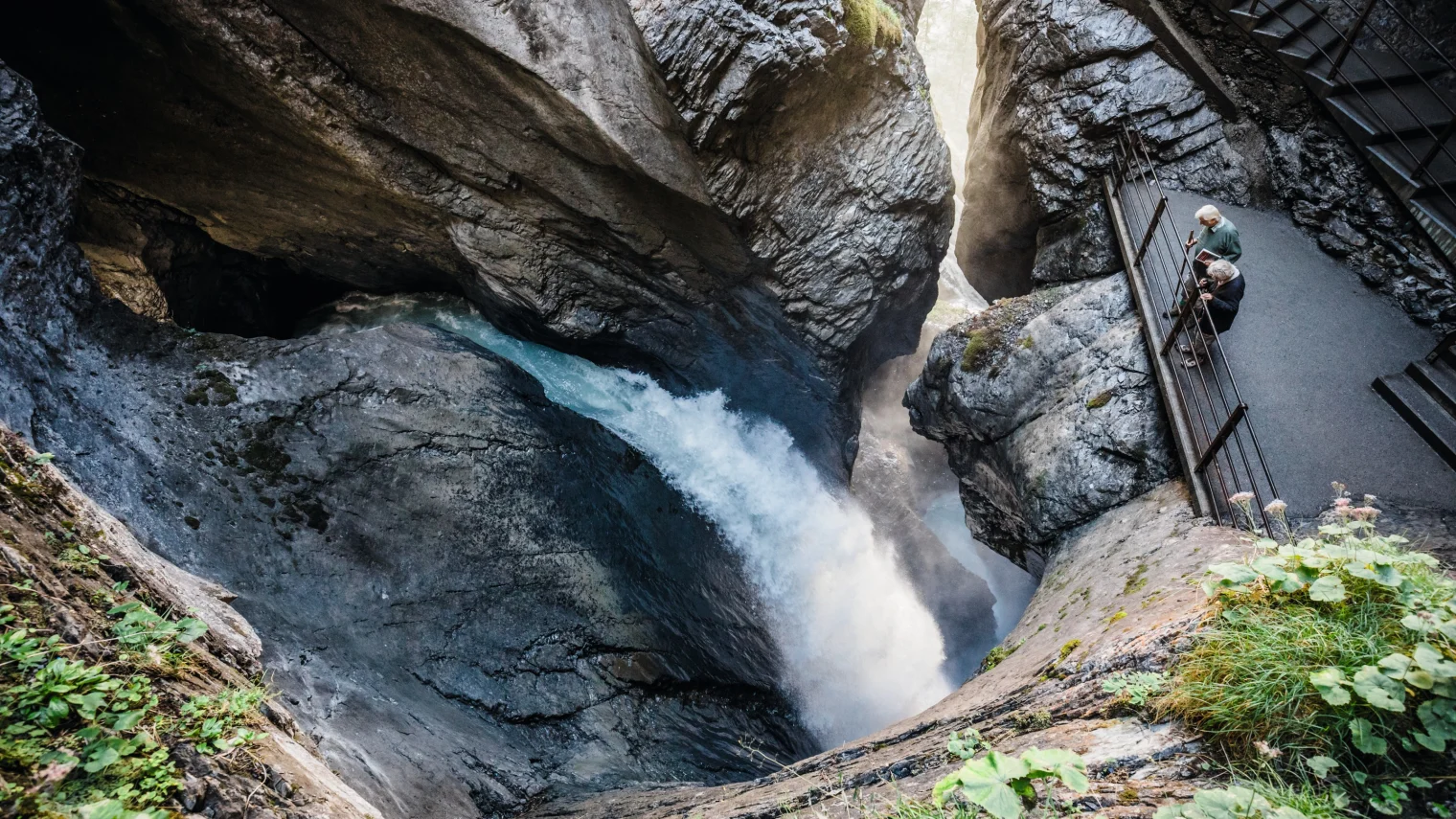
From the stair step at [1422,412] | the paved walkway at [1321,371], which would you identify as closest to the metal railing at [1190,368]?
the paved walkway at [1321,371]

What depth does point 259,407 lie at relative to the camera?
8133 millimetres

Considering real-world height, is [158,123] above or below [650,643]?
above

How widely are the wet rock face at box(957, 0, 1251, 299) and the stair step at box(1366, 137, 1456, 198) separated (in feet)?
5.42

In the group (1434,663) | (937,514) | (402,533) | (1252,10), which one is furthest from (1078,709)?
(937,514)

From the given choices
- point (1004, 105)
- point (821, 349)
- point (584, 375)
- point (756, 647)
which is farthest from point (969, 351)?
point (584, 375)

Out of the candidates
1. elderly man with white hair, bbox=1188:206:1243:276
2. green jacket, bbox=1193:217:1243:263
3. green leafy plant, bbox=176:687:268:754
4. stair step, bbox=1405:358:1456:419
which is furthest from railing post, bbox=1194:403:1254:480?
green leafy plant, bbox=176:687:268:754

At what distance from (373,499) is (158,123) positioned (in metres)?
5.96

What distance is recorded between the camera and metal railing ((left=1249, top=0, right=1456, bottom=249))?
721 cm

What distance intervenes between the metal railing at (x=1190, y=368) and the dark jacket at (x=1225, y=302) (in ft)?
0.45

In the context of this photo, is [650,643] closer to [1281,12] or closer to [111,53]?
[111,53]

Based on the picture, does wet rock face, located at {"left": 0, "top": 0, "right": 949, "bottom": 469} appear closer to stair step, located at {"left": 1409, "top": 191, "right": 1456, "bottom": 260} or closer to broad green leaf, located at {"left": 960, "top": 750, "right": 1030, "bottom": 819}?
stair step, located at {"left": 1409, "top": 191, "right": 1456, "bottom": 260}

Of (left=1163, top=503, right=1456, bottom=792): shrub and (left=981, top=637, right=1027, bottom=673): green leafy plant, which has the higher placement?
(left=1163, top=503, right=1456, bottom=792): shrub

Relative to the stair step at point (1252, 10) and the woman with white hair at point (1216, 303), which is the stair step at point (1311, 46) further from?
the woman with white hair at point (1216, 303)

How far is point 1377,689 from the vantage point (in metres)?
→ 2.49
